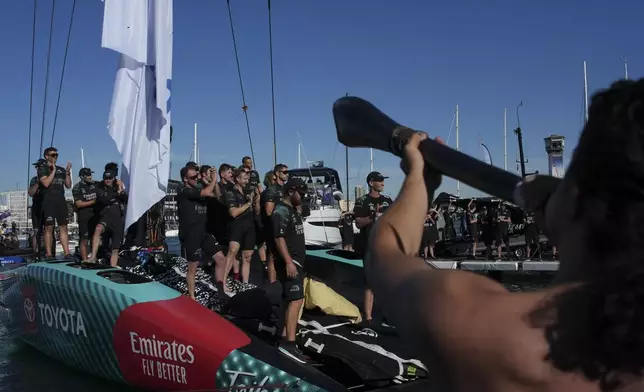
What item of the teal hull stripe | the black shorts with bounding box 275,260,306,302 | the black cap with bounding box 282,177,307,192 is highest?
the black cap with bounding box 282,177,307,192

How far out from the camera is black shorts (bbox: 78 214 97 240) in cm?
832

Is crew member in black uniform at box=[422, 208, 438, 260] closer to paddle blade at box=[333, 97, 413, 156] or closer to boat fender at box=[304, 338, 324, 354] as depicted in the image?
boat fender at box=[304, 338, 324, 354]

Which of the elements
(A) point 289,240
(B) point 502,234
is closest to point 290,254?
(A) point 289,240

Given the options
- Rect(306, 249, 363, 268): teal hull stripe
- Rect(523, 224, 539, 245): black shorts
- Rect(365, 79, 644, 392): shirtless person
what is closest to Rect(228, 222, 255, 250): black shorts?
Rect(306, 249, 363, 268): teal hull stripe

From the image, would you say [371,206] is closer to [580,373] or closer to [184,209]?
[184,209]

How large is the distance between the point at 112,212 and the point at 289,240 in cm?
328

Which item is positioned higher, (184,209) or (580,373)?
(184,209)

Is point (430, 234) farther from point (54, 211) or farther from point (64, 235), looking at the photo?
point (54, 211)

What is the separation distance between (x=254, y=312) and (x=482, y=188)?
→ 5217mm

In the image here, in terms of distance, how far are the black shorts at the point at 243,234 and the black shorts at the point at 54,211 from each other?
260cm

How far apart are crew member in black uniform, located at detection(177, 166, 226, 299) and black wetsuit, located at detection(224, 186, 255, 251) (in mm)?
392

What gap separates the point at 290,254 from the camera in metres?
5.92

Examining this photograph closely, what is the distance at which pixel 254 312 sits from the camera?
6.29 m

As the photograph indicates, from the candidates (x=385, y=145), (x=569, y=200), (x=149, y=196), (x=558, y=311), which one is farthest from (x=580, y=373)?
(x=149, y=196)
